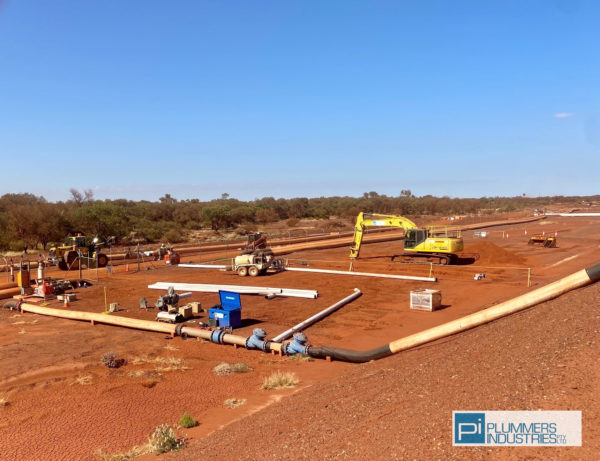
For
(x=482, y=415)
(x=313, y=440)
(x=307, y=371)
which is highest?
(x=482, y=415)

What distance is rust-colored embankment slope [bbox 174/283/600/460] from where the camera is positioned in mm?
5543

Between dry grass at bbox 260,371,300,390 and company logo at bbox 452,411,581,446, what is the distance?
5846 millimetres

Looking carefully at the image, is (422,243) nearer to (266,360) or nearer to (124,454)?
(266,360)

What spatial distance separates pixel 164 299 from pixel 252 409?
9843mm

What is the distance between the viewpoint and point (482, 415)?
582cm

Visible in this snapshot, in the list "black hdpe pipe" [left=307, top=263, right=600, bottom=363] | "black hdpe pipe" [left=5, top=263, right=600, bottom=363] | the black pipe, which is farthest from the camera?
"black hdpe pipe" [left=5, top=263, right=600, bottom=363]

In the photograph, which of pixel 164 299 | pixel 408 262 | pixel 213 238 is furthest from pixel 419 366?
pixel 213 238

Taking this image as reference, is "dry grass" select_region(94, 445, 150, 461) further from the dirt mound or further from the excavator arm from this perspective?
the dirt mound

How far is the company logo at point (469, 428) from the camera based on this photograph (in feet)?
17.6

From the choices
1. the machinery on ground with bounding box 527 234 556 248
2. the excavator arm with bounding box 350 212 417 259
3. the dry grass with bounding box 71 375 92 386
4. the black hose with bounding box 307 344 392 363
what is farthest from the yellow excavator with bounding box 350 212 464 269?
the dry grass with bounding box 71 375 92 386

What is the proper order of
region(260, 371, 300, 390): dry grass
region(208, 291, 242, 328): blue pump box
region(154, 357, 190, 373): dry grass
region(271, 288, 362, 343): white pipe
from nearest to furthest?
region(260, 371, 300, 390): dry grass → region(154, 357, 190, 373): dry grass → region(271, 288, 362, 343): white pipe → region(208, 291, 242, 328): blue pump box

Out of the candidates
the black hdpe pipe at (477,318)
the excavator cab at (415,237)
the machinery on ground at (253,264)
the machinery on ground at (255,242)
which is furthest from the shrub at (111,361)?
the excavator cab at (415,237)

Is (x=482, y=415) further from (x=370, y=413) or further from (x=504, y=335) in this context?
(x=504, y=335)

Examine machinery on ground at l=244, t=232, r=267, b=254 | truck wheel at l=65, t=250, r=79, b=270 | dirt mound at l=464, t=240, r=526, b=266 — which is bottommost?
dirt mound at l=464, t=240, r=526, b=266
